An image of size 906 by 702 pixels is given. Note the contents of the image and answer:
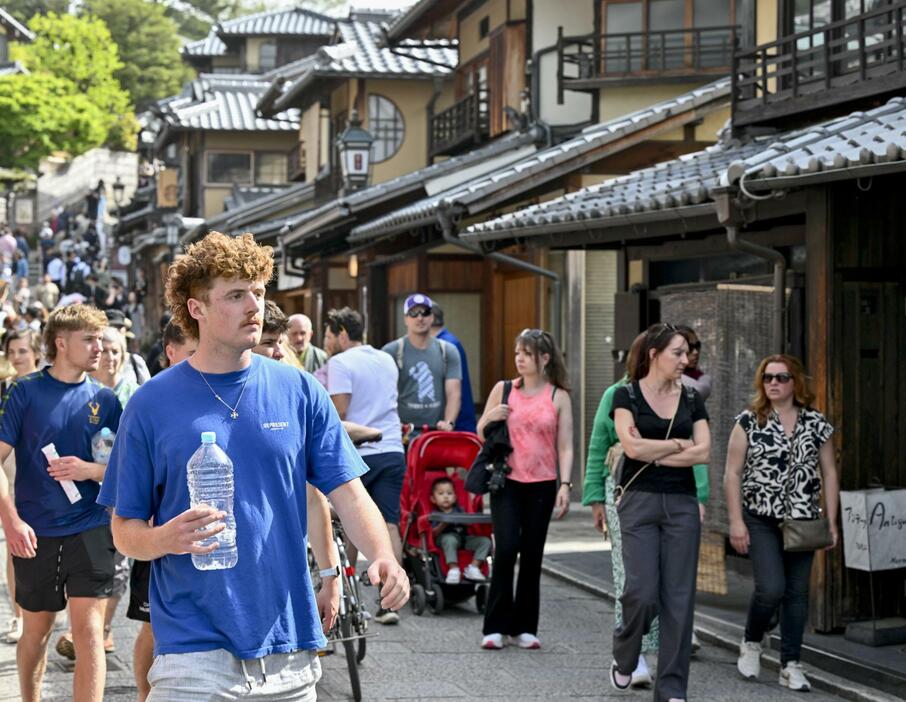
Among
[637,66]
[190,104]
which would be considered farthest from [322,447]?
[190,104]

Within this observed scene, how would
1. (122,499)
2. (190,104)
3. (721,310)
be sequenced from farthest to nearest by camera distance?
(190,104) < (721,310) < (122,499)

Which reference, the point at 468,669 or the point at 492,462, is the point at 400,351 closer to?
the point at 492,462

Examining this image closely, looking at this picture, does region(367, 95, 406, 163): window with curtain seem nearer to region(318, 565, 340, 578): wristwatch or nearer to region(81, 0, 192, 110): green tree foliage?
region(318, 565, 340, 578): wristwatch

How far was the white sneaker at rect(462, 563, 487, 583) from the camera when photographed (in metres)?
10.7

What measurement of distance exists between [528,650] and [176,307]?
220 inches

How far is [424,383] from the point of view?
1173 cm

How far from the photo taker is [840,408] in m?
9.67

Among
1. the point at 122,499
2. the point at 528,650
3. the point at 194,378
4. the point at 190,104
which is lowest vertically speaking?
the point at 528,650

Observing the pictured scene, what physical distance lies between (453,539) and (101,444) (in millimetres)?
4078

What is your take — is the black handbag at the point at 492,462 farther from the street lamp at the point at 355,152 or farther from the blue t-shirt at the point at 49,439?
the street lamp at the point at 355,152

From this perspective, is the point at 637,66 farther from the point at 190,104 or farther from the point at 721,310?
the point at 190,104

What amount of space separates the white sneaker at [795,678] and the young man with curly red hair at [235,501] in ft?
15.3

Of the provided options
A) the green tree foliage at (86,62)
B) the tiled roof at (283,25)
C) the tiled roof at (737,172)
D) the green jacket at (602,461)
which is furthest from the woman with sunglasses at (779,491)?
the green tree foliage at (86,62)

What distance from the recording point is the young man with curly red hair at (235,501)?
4.17 meters
